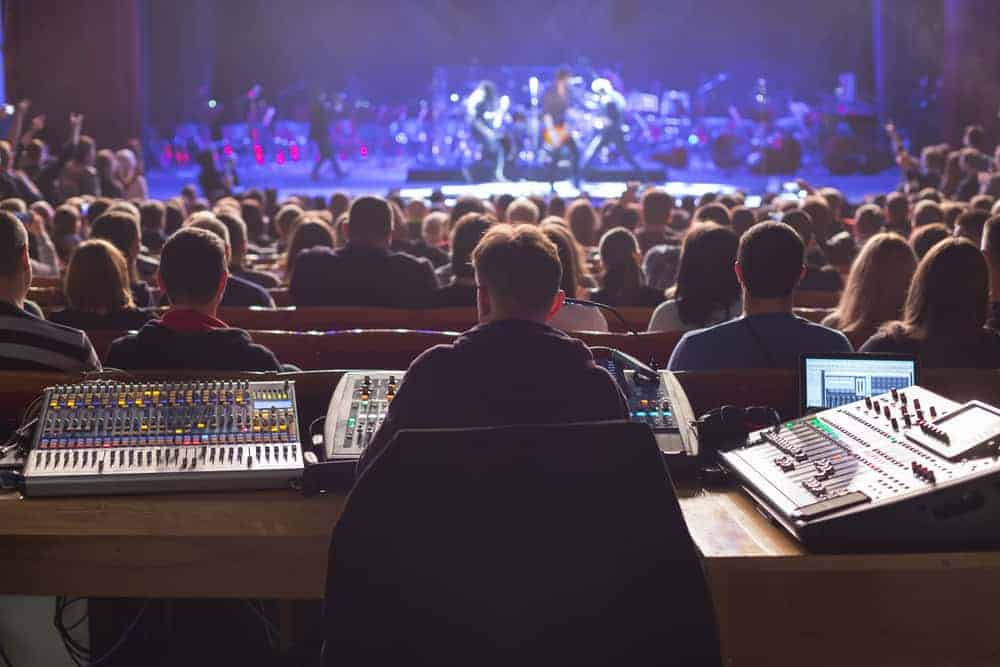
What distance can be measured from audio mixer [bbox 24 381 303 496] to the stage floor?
12.6m

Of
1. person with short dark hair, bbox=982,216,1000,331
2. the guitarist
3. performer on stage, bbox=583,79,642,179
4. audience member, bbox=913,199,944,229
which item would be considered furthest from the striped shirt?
performer on stage, bbox=583,79,642,179

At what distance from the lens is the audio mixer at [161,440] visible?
6.81 ft

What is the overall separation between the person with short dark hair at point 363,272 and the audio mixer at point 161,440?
315 centimetres

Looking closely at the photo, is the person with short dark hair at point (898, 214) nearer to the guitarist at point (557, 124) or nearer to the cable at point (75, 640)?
the cable at point (75, 640)

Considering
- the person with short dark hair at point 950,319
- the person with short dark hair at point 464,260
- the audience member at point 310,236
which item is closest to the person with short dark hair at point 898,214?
the person with short dark hair at point 464,260

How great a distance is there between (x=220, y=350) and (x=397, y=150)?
15.3 meters

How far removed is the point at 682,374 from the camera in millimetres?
2664

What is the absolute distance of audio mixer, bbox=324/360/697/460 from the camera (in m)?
2.18

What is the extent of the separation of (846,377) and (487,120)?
14101 mm

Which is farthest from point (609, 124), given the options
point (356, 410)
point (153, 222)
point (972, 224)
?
point (356, 410)

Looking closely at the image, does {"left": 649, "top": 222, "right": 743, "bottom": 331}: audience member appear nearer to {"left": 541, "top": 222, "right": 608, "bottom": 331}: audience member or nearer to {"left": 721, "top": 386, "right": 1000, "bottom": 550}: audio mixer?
{"left": 541, "top": 222, "right": 608, "bottom": 331}: audience member

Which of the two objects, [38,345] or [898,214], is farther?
[898,214]

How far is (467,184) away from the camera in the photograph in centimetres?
1642

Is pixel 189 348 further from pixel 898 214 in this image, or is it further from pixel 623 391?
pixel 898 214
